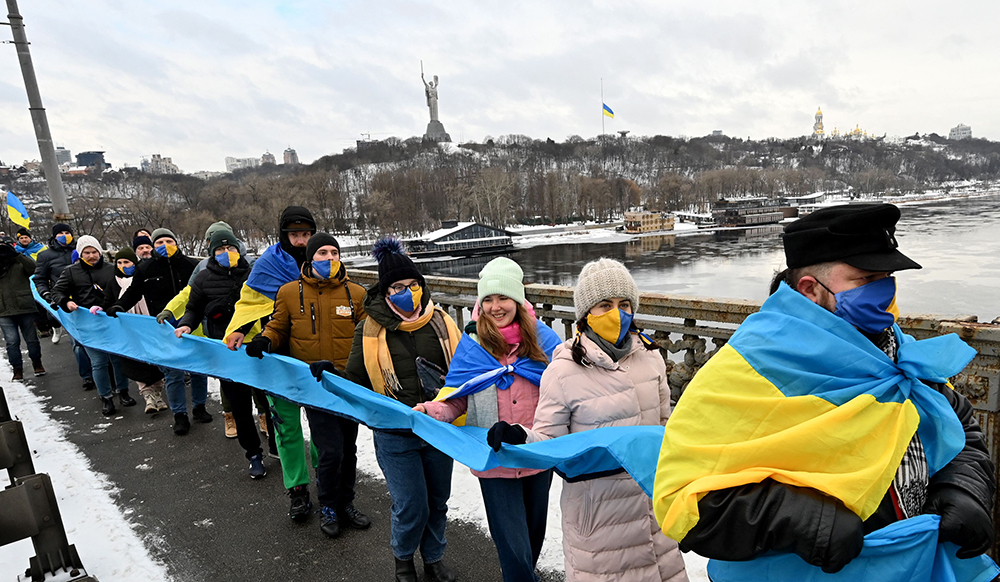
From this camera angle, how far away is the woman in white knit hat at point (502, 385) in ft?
8.83

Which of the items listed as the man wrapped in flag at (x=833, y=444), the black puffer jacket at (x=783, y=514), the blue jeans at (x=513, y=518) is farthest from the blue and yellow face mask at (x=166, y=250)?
the black puffer jacket at (x=783, y=514)

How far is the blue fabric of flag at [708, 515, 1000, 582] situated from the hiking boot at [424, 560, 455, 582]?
7.20ft

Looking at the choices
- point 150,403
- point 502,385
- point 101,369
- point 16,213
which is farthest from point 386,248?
point 16,213

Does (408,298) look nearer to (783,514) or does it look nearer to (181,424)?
(783,514)

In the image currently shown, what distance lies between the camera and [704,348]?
4.46 meters

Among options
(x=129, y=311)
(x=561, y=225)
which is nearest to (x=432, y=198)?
(x=561, y=225)

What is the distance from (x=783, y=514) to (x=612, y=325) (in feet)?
3.77

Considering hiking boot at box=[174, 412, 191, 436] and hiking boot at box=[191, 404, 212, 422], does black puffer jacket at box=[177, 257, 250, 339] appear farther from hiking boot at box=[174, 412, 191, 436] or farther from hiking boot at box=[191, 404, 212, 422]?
hiking boot at box=[191, 404, 212, 422]

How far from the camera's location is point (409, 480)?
302cm

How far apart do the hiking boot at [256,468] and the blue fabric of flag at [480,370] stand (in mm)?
2810

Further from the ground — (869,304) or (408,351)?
(869,304)

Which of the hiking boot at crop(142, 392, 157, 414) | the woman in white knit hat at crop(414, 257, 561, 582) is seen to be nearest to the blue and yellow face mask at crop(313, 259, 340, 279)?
the woman in white knit hat at crop(414, 257, 561, 582)

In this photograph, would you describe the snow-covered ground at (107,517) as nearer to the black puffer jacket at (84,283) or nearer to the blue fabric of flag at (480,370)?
the blue fabric of flag at (480,370)

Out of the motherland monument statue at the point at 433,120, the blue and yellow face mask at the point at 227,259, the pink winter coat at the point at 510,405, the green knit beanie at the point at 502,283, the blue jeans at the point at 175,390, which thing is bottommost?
the blue jeans at the point at 175,390
